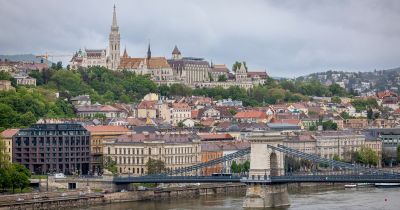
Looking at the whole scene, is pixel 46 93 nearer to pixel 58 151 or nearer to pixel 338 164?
pixel 58 151

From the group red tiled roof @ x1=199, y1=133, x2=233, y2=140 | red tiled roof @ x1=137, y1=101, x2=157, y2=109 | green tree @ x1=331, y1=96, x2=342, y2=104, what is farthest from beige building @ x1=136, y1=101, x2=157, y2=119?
green tree @ x1=331, y1=96, x2=342, y2=104

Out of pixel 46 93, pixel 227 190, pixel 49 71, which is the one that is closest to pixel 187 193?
pixel 227 190

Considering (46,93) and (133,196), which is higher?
(46,93)

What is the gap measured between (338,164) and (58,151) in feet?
60.1

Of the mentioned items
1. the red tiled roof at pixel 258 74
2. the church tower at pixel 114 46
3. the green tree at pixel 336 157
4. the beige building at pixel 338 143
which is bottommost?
the green tree at pixel 336 157

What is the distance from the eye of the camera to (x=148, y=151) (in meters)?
70.2

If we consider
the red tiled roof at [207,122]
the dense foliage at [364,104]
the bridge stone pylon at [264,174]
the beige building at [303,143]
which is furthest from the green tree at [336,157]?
the dense foliage at [364,104]

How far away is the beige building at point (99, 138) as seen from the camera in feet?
236

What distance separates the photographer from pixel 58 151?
227 ft

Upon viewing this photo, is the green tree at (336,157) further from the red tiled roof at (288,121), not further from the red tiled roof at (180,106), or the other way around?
the red tiled roof at (180,106)

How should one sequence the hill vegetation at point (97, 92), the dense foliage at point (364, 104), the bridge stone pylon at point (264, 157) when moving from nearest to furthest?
the bridge stone pylon at point (264, 157) → the hill vegetation at point (97, 92) → the dense foliage at point (364, 104)

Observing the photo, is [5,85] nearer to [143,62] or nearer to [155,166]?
[155,166]

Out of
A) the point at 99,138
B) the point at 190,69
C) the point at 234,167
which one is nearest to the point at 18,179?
the point at 234,167

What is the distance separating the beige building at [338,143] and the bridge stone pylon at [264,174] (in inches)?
976
